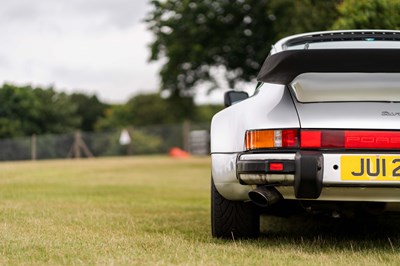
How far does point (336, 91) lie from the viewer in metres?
4.01

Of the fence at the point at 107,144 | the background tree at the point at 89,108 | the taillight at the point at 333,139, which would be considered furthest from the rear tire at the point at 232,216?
the background tree at the point at 89,108

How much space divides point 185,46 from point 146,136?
1505 cm

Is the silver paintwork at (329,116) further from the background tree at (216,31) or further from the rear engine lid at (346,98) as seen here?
the background tree at (216,31)

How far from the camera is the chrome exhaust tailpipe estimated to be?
3.99 m

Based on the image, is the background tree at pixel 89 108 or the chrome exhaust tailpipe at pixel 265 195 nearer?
the chrome exhaust tailpipe at pixel 265 195

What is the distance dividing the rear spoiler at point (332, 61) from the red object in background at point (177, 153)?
3096 centimetres

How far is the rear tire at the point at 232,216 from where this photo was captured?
4.60 m

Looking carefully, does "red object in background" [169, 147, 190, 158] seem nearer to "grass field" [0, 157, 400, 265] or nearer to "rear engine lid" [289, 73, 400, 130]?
"grass field" [0, 157, 400, 265]

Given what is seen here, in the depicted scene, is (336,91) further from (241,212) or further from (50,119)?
(50,119)

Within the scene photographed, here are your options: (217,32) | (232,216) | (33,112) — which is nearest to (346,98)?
(232,216)

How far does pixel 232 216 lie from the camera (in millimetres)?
4613

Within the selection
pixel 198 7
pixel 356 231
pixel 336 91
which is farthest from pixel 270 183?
pixel 198 7

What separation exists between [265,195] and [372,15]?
6271mm

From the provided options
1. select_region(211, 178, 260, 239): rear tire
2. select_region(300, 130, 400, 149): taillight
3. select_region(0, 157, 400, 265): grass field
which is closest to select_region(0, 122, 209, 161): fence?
select_region(0, 157, 400, 265): grass field
